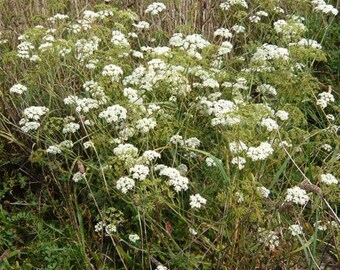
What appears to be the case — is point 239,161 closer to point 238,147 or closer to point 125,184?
point 238,147

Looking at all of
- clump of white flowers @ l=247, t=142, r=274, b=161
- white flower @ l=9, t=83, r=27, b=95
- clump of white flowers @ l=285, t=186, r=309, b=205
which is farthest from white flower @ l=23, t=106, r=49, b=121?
clump of white flowers @ l=285, t=186, r=309, b=205

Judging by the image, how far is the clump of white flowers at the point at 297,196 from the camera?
3184mm

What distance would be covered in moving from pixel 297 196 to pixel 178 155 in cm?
99

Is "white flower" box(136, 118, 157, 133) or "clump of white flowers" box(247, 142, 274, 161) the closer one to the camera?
"clump of white flowers" box(247, 142, 274, 161)

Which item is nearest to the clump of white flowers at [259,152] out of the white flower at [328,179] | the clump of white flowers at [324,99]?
the white flower at [328,179]

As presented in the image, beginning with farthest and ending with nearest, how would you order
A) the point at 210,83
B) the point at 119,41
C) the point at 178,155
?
the point at 119,41, the point at 178,155, the point at 210,83

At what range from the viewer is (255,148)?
331cm

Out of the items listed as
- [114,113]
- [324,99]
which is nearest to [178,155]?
[114,113]

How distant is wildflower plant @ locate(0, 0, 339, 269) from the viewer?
11.0 feet

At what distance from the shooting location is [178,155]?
13.2ft

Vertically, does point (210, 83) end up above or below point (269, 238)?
above

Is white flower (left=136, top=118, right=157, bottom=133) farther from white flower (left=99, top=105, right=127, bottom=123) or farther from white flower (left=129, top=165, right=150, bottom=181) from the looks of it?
white flower (left=129, top=165, right=150, bottom=181)

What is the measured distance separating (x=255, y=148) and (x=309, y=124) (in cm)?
178

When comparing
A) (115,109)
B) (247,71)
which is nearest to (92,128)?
(115,109)
